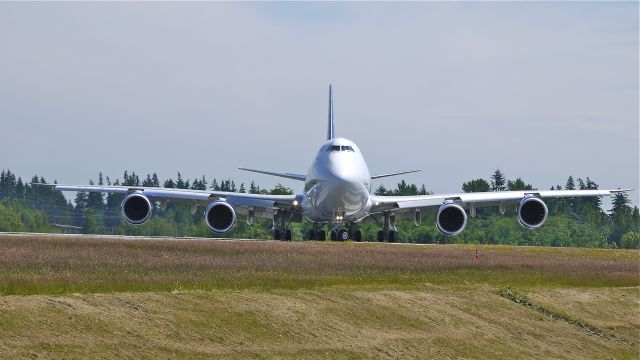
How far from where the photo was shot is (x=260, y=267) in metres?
35.5

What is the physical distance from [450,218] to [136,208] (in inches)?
589

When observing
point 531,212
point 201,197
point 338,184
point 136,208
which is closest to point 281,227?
point 201,197

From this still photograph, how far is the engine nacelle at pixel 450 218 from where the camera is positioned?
2343 inches

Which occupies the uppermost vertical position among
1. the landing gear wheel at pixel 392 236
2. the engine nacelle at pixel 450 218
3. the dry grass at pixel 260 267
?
the engine nacelle at pixel 450 218

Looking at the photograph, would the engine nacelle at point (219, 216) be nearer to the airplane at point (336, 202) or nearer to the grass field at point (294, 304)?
the airplane at point (336, 202)

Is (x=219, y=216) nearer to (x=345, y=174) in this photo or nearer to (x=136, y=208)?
(x=136, y=208)

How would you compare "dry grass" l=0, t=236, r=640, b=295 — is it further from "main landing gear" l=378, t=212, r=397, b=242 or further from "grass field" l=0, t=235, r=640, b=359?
"main landing gear" l=378, t=212, r=397, b=242

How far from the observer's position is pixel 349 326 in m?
27.9

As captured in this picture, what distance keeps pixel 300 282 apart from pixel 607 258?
2586cm

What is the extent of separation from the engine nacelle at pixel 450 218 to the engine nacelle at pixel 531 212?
9.94 ft

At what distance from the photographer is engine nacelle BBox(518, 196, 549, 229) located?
60.2 metres

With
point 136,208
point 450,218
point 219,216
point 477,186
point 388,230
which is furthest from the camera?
point 477,186

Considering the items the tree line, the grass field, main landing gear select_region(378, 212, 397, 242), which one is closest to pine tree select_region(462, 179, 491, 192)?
the tree line

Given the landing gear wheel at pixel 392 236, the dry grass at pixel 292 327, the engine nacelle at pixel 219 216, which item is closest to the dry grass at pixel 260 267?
the dry grass at pixel 292 327
